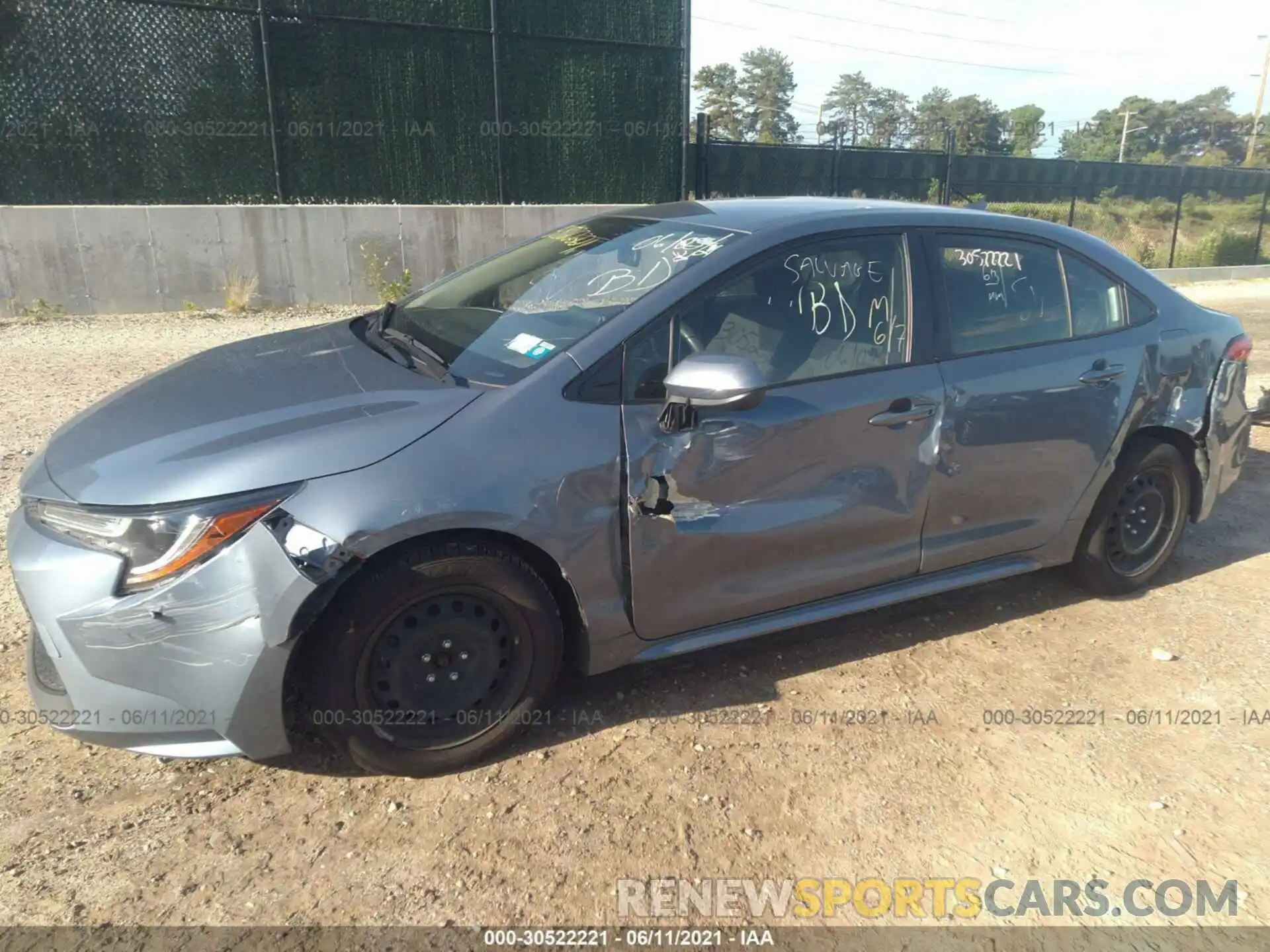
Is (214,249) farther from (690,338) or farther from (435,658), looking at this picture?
(435,658)

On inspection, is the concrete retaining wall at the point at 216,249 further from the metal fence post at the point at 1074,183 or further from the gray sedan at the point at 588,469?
the metal fence post at the point at 1074,183

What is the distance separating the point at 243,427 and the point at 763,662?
204 centimetres

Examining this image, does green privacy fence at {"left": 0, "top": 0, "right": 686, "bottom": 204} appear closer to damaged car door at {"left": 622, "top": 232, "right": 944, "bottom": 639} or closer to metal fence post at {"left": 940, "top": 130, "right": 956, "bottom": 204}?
metal fence post at {"left": 940, "top": 130, "right": 956, "bottom": 204}

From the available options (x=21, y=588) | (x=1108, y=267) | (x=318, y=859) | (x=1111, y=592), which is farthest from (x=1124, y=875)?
(x=21, y=588)

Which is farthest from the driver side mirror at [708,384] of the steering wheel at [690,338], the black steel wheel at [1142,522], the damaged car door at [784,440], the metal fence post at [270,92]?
the metal fence post at [270,92]

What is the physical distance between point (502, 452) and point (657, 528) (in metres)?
0.56

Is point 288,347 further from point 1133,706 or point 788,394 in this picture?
point 1133,706

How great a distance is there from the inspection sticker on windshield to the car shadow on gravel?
1177 millimetres

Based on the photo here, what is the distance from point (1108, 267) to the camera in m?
3.88

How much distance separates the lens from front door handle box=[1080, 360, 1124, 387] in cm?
365

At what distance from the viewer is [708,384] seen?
269 centimetres

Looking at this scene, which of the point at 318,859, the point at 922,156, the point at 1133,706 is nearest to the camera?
the point at 318,859

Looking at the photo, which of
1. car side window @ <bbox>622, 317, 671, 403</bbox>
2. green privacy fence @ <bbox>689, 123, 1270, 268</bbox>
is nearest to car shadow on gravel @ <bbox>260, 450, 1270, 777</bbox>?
car side window @ <bbox>622, 317, 671, 403</bbox>

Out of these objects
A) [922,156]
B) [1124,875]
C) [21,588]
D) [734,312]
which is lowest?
[1124,875]
